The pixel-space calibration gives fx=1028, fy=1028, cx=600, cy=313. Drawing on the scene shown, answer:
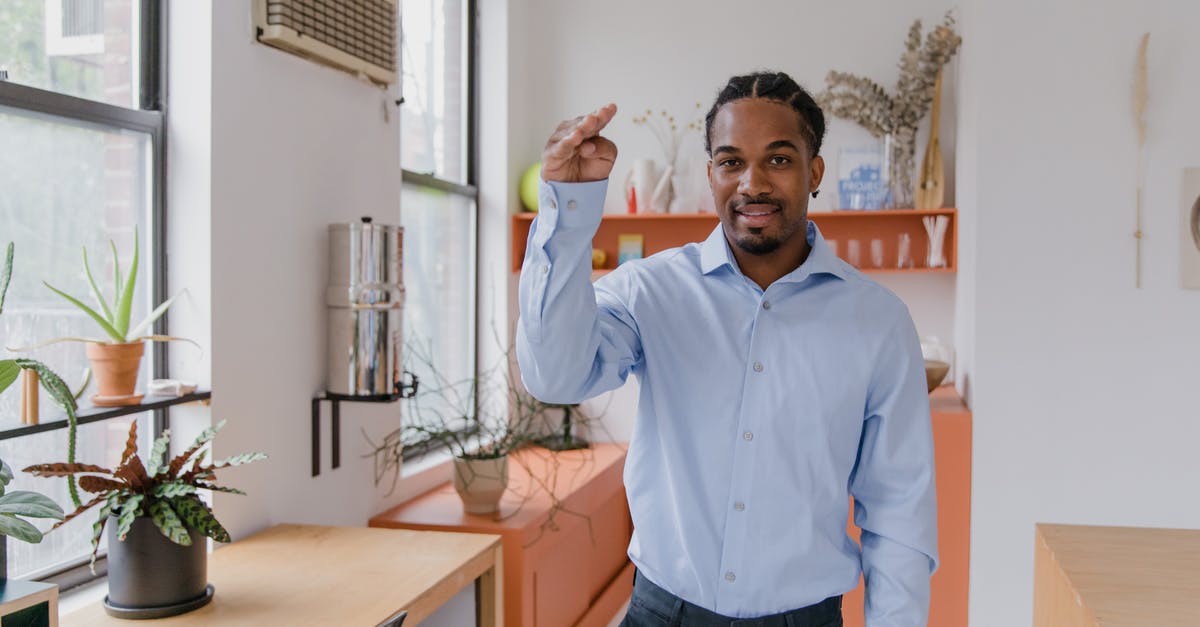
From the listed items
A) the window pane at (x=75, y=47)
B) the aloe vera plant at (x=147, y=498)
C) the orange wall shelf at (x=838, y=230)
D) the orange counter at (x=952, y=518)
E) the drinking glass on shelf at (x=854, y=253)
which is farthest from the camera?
the drinking glass on shelf at (x=854, y=253)

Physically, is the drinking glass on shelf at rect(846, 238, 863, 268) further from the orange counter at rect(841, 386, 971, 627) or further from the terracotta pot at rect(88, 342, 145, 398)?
the terracotta pot at rect(88, 342, 145, 398)

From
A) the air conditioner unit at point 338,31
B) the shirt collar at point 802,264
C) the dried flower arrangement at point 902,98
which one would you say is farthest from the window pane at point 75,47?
the dried flower arrangement at point 902,98

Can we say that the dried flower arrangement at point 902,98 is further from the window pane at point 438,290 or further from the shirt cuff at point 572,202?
the shirt cuff at point 572,202

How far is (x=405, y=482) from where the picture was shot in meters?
3.26

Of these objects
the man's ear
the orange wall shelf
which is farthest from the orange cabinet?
the man's ear

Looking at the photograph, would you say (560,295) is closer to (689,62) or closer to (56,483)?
(56,483)

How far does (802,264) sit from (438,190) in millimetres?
2442

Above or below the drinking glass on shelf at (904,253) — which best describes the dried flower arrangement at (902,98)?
above

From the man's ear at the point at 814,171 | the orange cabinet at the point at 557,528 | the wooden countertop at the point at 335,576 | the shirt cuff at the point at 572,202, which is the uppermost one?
the man's ear at the point at 814,171

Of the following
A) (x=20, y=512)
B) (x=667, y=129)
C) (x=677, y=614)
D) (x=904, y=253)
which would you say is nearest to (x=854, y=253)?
(x=904, y=253)

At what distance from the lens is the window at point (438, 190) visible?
3.59 meters

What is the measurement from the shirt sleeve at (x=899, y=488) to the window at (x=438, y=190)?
2.06 meters

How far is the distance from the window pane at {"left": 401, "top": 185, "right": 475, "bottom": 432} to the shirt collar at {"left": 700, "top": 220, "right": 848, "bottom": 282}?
1.93 metres

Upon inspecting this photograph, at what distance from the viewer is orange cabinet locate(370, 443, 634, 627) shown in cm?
284
